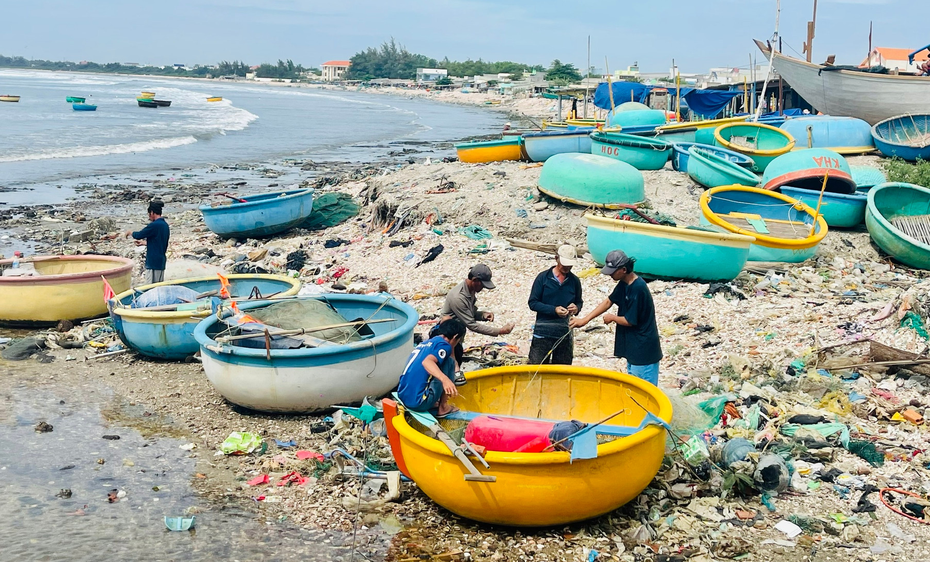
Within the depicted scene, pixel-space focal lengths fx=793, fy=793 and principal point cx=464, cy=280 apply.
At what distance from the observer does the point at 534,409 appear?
6.32 metres

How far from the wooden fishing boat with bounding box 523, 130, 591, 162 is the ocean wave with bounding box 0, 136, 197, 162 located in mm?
22739

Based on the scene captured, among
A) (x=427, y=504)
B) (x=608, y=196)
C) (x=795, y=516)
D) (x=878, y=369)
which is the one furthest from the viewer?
(x=608, y=196)

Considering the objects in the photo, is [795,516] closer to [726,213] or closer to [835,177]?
[726,213]

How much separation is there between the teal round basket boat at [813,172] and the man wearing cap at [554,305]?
9062mm

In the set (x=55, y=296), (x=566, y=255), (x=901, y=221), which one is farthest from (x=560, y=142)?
(x=566, y=255)

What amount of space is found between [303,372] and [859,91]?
903 inches

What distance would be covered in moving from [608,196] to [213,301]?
703cm

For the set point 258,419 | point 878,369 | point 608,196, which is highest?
point 608,196

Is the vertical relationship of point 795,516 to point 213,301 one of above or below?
below

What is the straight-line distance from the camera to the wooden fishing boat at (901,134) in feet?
62.5

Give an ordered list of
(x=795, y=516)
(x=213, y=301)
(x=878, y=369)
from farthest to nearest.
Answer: (x=213, y=301), (x=878, y=369), (x=795, y=516)

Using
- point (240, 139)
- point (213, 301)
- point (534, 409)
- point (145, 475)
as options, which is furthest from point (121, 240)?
point (240, 139)

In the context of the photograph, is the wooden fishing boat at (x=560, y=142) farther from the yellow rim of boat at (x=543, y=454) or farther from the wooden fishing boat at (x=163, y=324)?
the yellow rim of boat at (x=543, y=454)

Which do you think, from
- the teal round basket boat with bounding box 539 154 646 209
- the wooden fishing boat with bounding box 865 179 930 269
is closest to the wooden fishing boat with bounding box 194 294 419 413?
the teal round basket boat with bounding box 539 154 646 209
